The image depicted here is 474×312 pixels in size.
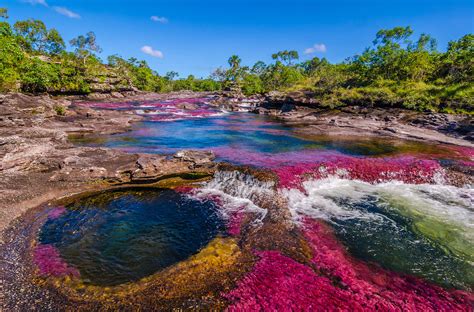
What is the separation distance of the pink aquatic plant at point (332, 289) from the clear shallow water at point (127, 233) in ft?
10.8

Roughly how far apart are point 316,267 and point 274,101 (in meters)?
67.9

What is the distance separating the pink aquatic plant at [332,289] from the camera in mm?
7562

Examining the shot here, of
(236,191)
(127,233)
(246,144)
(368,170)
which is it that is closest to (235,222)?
(236,191)

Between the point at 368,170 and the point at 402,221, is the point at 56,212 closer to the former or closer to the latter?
the point at 402,221

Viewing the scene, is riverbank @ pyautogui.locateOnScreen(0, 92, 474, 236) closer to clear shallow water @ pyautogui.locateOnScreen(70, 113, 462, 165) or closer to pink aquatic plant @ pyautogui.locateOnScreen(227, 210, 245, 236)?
clear shallow water @ pyautogui.locateOnScreen(70, 113, 462, 165)

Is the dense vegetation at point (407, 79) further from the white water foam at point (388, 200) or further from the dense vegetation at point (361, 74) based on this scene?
the white water foam at point (388, 200)

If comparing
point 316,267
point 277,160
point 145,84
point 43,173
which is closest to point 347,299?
point 316,267

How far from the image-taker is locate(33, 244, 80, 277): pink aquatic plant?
872 centimetres

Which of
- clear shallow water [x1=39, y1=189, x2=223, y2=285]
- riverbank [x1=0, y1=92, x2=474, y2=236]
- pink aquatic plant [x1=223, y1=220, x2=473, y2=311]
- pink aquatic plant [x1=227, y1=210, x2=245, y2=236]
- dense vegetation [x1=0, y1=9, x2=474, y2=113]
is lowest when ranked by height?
clear shallow water [x1=39, y1=189, x2=223, y2=285]

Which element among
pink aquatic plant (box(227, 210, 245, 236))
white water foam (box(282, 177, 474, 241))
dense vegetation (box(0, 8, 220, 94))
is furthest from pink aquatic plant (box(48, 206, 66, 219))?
dense vegetation (box(0, 8, 220, 94))

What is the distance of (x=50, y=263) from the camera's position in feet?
30.0

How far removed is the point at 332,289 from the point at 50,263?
33.5ft

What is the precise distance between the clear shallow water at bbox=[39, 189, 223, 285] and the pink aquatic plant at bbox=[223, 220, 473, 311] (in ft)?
10.8

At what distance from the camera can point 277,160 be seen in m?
21.7
